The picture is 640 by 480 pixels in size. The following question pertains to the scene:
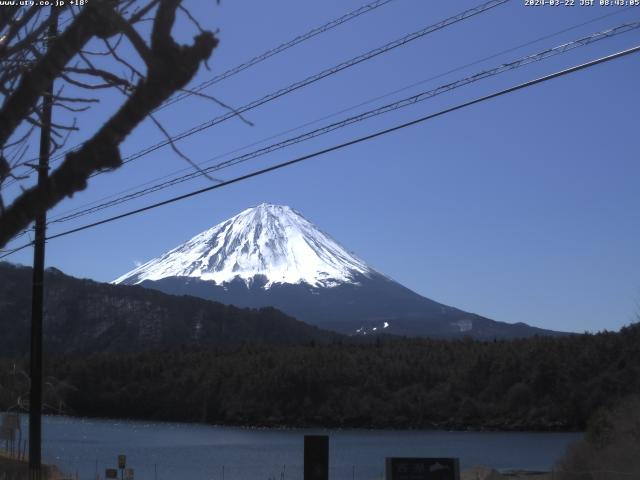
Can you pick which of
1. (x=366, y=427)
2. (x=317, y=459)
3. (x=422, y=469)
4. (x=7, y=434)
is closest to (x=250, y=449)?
(x=366, y=427)

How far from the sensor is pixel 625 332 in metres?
67.4

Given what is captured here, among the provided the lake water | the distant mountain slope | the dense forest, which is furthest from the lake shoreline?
the distant mountain slope

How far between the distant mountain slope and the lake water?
140 feet

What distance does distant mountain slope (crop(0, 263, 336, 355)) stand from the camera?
404 ft

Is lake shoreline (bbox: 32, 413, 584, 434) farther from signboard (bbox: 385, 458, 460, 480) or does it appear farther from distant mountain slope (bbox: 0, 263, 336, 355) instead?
signboard (bbox: 385, 458, 460, 480)

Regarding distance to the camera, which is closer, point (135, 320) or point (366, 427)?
point (366, 427)

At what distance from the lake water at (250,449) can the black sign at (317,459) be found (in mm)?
19926

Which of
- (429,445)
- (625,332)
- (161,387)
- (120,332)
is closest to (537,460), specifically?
(429,445)

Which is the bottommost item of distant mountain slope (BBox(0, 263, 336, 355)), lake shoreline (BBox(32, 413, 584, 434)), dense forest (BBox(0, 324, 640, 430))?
lake shoreline (BBox(32, 413, 584, 434))

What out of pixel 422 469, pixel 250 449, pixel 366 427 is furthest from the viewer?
pixel 366 427

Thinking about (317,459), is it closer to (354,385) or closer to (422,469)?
(422,469)

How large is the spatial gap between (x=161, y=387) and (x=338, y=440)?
29822 mm

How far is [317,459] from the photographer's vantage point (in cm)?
914

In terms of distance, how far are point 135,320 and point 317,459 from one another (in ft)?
401
